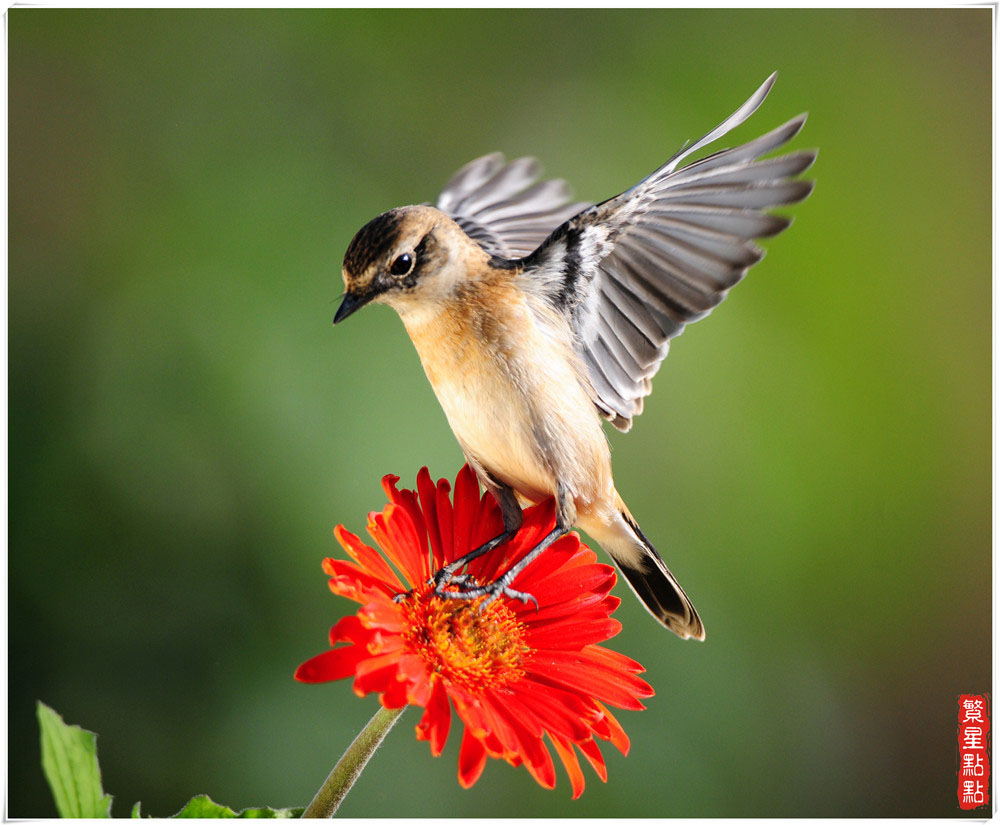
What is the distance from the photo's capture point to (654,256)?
77cm

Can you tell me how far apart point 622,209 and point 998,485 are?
1.71 feet

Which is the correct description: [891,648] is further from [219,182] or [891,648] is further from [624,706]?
[219,182]

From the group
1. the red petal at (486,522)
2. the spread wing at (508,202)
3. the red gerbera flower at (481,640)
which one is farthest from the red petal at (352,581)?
the spread wing at (508,202)

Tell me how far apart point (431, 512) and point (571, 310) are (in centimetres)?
22

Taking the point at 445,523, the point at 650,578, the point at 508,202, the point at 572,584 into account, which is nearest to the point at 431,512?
the point at 445,523

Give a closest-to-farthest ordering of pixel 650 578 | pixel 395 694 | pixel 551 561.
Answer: pixel 395 694, pixel 551 561, pixel 650 578

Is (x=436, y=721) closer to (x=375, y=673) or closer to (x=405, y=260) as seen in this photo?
(x=375, y=673)

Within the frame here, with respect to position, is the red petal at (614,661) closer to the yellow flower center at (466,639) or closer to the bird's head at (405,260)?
the yellow flower center at (466,639)

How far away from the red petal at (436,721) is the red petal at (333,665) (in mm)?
50

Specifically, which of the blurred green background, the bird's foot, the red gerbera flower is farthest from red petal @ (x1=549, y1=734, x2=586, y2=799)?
the blurred green background

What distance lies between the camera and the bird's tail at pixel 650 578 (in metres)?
0.81

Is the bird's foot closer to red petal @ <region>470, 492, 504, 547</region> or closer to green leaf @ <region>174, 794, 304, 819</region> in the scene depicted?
red petal @ <region>470, 492, 504, 547</region>

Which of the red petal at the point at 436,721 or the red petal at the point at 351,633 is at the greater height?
the red petal at the point at 351,633

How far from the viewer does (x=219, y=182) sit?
1248mm
